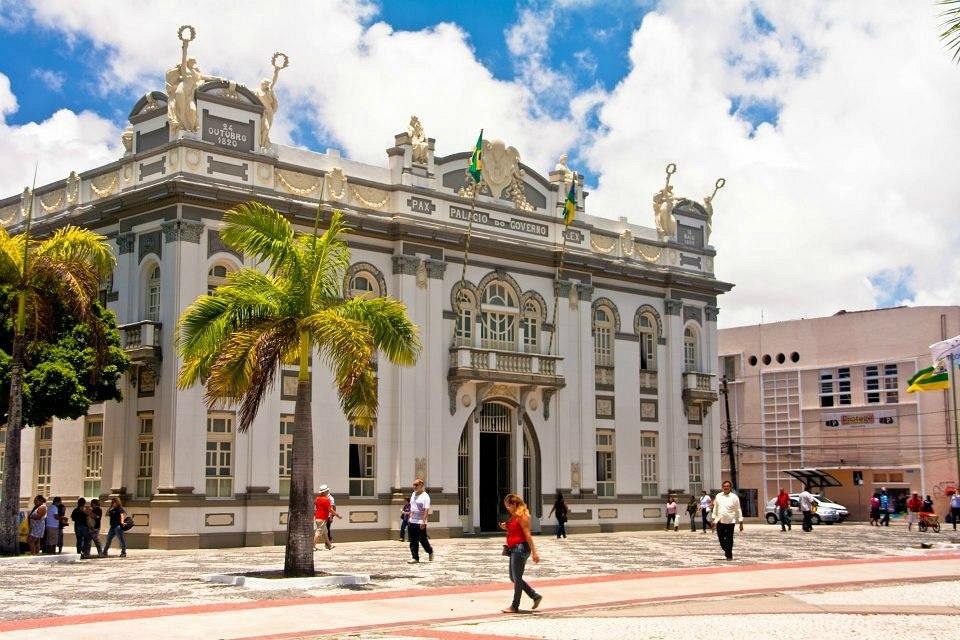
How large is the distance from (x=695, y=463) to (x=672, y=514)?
Result: 3.74m

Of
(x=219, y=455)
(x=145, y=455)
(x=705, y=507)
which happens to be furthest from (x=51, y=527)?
(x=705, y=507)

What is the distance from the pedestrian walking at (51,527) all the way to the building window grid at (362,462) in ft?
34.8

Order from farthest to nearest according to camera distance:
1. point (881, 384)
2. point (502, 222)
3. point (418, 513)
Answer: point (881, 384)
point (502, 222)
point (418, 513)

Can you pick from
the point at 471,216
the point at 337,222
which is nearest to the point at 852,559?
the point at 337,222

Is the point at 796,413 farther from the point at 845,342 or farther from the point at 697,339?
the point at 697,339

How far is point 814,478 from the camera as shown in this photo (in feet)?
199

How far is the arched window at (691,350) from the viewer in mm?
49219

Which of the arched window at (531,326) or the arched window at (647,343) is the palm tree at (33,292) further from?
the arched window at (647,343)

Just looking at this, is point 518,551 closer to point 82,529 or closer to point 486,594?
point 486,594

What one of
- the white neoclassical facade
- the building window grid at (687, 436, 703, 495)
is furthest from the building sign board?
the building window grid at (687, 436, 703, 495)

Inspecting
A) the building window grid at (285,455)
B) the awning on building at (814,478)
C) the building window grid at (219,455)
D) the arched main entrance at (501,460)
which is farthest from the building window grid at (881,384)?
the building window grid at (219,455)

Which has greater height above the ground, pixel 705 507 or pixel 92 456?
pixel 92 456

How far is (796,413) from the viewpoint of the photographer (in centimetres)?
6525

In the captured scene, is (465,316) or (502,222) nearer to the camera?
(465,316)
